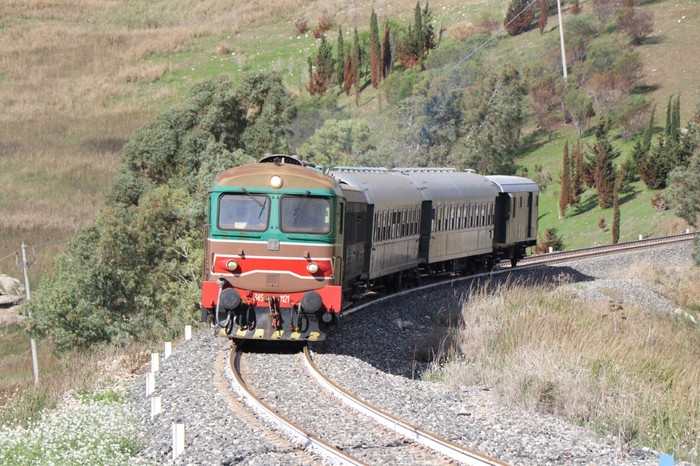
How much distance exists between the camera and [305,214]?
15.5 m

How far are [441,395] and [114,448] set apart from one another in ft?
15.2

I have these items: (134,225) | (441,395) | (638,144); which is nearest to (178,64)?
(638,144)

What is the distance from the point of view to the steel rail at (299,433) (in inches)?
366

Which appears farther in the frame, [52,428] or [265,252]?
[265,252]

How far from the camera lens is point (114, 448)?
10344 mm

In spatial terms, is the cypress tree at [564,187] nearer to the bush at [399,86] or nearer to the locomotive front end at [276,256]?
the bush at [399,86]

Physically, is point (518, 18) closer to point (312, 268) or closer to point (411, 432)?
point (312, 268)

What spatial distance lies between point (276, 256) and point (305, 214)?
785 millimetres

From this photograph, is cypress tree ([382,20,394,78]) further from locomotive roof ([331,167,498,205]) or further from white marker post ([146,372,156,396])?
white marker post ([146,372,156,396])

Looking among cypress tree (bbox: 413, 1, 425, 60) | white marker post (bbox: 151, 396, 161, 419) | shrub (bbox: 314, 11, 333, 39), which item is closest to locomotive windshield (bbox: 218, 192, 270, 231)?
white marker post (bbox: 151, 396, 161, 419)

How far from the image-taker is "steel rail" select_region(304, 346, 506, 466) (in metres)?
9.27

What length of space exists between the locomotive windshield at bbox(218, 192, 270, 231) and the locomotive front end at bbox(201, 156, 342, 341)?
2cm

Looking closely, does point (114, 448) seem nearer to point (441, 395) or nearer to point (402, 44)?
point (441, 395)

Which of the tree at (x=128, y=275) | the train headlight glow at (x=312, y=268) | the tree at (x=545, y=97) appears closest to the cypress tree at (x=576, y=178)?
the tree at (x=545, y=97)
